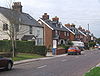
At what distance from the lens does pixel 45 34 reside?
65188 millimetres

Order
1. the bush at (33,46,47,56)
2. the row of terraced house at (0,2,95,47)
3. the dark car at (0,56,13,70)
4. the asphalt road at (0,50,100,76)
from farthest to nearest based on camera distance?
the row of terraced house at (0,2,95,47), the bush at (33,46,47,56), the dark car at (0,56,13,70), the asphalt road at (0,50,100,76)

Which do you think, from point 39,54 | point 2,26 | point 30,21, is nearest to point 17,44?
point 39,54

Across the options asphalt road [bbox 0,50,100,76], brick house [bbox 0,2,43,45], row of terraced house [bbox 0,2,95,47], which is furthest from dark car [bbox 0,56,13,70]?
brick house [bbox 0,2,43,45]

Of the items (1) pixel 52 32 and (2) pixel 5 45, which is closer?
(2) pixel 5 45

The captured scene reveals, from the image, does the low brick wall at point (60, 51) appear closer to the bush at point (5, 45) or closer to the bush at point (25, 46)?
the bush at point (25, 46)

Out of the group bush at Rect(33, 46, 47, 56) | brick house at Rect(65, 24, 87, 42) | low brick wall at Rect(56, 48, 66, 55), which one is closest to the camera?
bush at Rect(33, 46, 47, 56)

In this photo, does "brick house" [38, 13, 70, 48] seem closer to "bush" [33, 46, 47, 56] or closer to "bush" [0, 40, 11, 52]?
"bush" [0, 40, 11, 52]

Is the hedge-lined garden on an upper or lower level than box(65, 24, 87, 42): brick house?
lower

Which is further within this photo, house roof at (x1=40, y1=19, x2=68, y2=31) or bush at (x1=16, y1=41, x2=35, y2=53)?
house roof at (x1=40, y1=19, x2=68, y2=31)

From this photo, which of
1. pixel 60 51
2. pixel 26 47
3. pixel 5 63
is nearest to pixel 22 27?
pixel 60 51

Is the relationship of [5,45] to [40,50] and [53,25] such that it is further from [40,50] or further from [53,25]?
[53,25]

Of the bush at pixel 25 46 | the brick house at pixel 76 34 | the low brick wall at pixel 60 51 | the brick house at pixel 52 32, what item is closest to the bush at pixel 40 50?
the bush at pixel 25 46

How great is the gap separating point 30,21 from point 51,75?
136ft

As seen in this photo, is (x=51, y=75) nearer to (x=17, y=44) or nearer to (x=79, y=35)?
(x=17, y=44)
